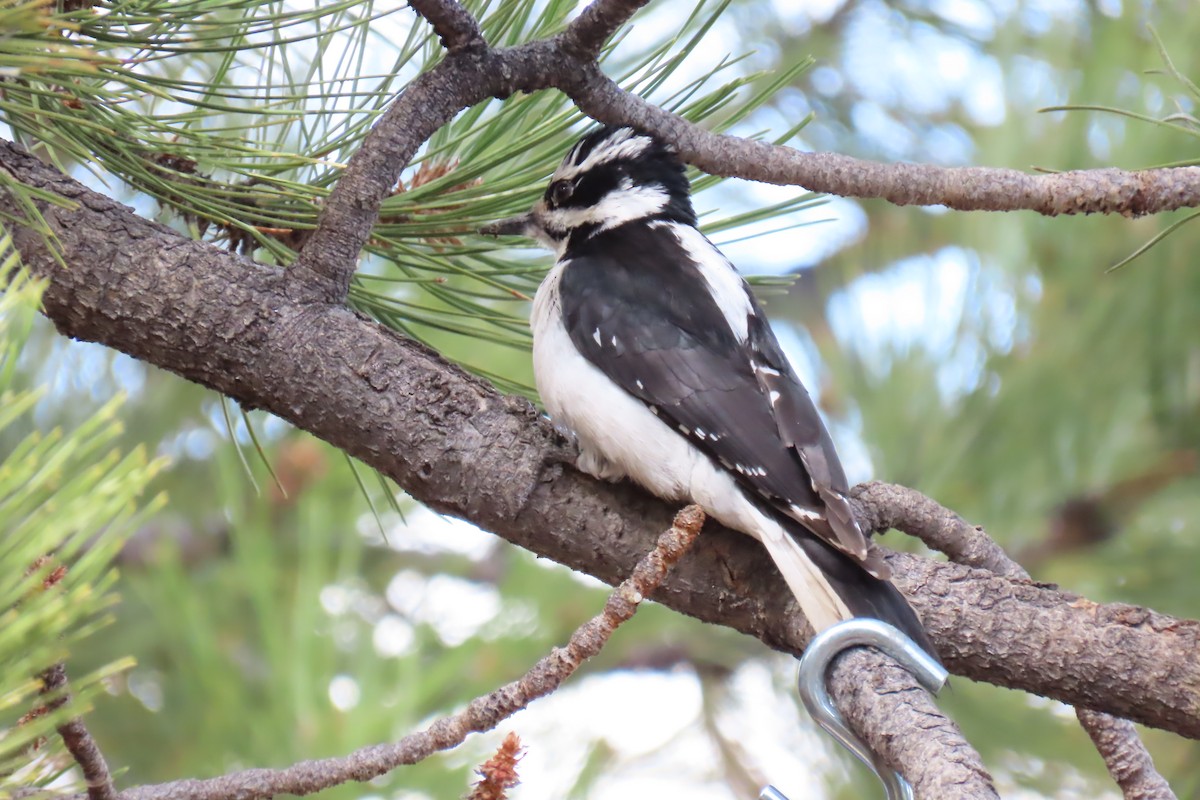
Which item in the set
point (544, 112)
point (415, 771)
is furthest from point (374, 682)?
point (544, 112)

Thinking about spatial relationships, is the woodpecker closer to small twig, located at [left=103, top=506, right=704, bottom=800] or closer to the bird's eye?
the bird's eye

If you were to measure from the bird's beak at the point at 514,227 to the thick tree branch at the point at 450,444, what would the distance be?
0.31 metres

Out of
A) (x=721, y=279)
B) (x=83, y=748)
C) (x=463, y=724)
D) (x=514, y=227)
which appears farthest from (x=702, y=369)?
(x=83, y=748)

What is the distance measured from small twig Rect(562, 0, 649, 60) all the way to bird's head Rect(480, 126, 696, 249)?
664 millimetres

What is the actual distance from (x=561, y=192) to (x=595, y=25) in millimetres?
775

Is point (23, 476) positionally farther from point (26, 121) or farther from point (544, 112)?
point (544, 112)

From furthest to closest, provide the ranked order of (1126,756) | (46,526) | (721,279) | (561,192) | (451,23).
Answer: (561,192)
(721,279)
(1126,756)
(451,23)
(46,526)

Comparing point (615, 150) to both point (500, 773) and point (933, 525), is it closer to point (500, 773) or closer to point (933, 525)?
point (933, 525)

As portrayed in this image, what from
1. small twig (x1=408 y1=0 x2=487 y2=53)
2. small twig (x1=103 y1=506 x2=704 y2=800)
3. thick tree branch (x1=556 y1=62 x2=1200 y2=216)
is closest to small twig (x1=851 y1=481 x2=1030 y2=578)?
thick tree branch (x1=556 y1=62 x2=1200 y2=216)

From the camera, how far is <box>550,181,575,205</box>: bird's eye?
2076 millimetres

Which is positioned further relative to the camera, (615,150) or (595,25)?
(615,150)

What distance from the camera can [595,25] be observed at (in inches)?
52.6

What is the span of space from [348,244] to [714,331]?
70 centimetres

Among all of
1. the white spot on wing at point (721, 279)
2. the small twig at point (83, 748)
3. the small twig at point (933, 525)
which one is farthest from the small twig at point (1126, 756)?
the small twig at point (83, 748)
